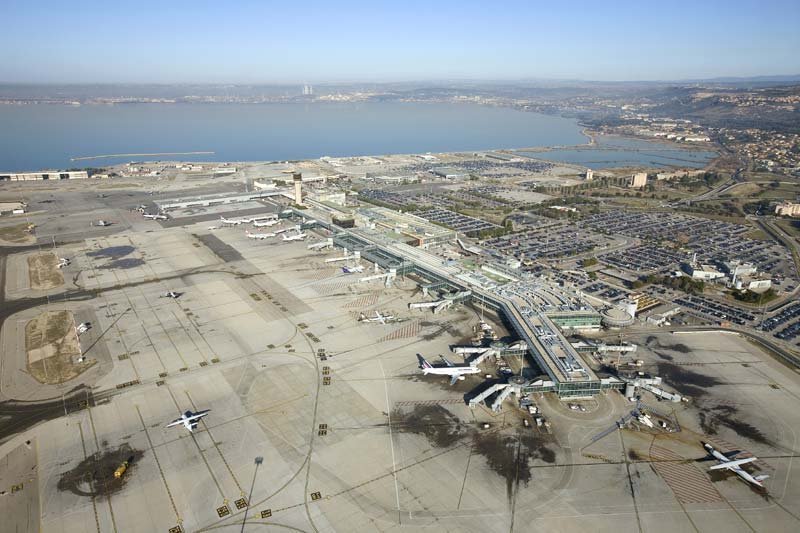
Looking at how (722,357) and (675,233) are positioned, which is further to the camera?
(675,233)

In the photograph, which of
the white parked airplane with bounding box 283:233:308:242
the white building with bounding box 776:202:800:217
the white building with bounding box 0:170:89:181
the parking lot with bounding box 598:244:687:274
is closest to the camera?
the parking lot with bounding box 598:244:687:274

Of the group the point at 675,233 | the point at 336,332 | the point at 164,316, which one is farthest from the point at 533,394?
the point at 675,233

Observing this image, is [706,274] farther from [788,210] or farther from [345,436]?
[345,436]

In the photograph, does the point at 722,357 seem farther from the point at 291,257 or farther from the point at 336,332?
the point at 291,257

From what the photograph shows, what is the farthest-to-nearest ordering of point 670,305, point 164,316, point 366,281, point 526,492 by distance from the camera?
point 366,281 < point 670,305 < point 164,316 < point 526,492

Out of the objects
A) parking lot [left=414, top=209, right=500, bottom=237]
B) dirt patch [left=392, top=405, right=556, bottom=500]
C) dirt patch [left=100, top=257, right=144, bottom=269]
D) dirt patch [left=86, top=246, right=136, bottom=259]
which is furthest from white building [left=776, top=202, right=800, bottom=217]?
dirt patch [left=86, top=246, right=136, bottom=259]

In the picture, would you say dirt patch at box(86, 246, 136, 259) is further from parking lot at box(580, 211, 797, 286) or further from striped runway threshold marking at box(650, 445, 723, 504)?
parking lot at box(580, 211, 797, 286)

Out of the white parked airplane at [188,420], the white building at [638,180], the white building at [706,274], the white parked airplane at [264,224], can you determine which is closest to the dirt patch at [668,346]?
the white building at [706,274]
